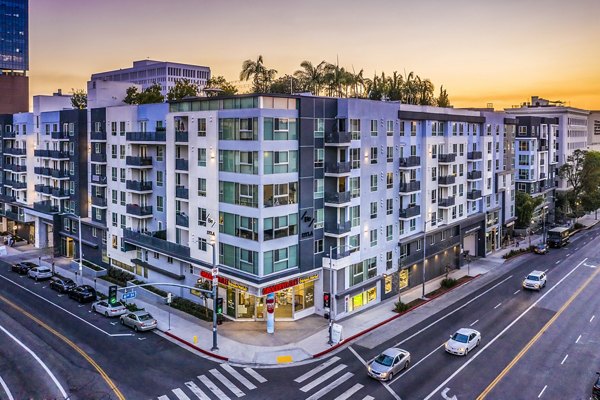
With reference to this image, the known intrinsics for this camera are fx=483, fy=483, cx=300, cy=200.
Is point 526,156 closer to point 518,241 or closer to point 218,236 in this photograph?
point 518,241

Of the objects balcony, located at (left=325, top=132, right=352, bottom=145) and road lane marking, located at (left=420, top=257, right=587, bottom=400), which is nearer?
road lane marking, located at (left=420, top=257, right=587, bottom=400)

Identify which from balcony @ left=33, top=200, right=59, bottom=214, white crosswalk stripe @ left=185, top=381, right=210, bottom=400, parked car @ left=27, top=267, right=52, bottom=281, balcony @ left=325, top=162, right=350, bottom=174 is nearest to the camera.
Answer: white crosswalk stripe @ left=185, top=381, right=210, bottom=400

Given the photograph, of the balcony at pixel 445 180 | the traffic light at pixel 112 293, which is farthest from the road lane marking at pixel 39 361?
the balcony at pixel 445 180

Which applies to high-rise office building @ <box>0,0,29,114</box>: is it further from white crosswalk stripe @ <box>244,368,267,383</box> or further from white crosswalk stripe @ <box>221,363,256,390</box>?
white crosswalk stripe @ <box>244,368,267,383</box>

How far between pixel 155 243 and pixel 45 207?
28.5 m

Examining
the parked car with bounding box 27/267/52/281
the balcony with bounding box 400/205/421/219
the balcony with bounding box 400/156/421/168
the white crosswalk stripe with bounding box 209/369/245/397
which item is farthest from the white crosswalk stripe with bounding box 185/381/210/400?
the parked car with bounding box 27/267/52/281

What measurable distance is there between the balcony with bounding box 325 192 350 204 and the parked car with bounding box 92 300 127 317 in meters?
21.6

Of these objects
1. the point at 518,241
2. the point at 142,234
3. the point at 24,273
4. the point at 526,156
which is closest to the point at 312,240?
the point at 142,234

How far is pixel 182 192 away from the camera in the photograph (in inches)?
1893

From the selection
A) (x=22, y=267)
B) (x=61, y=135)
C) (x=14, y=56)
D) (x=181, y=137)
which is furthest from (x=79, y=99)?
(x=181, y=137)

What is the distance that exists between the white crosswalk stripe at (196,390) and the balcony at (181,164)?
2172 centimetres

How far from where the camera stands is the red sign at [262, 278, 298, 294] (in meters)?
40.2

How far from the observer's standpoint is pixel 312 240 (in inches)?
1727

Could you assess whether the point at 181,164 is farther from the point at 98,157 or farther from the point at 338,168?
the point at 98,157
